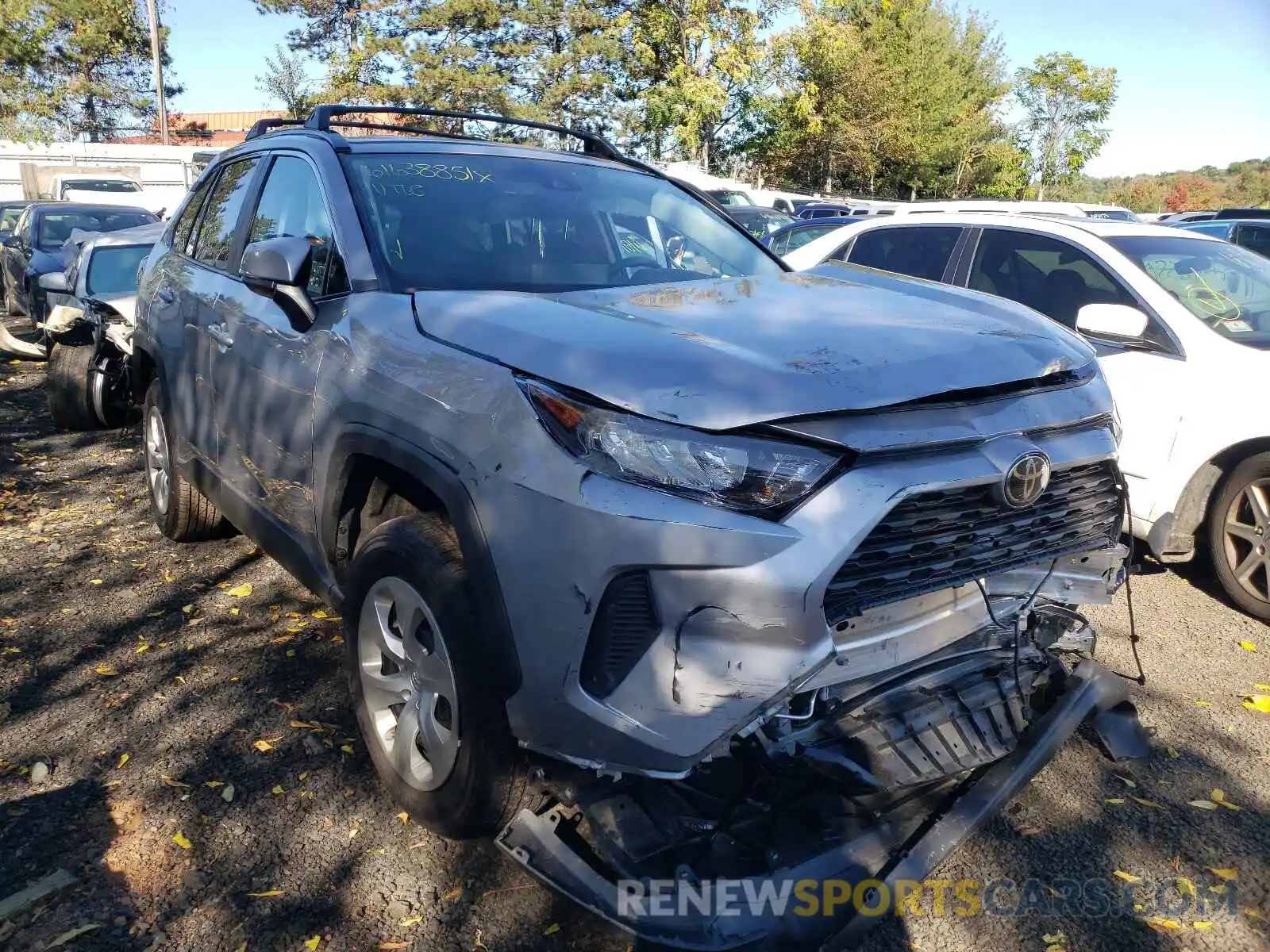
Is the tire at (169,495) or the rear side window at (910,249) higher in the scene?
the rear side window at (910,249)

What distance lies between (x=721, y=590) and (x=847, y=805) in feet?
2.46

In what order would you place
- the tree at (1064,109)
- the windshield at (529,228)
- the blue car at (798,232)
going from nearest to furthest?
1. the windshield at (529,228)
2. the blue car at (798,232)
3. the tree at (1064,109)

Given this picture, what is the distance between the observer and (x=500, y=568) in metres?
2.21

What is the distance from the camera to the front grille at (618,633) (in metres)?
2.05

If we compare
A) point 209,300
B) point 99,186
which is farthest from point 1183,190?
point 209,300

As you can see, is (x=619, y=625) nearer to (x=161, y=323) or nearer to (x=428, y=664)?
(x=428, y=664)

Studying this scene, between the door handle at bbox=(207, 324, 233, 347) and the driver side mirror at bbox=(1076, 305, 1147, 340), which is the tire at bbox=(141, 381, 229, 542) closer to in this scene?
the door handle at bbox=(207, 324, 233, 347)

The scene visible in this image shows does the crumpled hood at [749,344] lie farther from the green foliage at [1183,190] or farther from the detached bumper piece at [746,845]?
the green foliage at [1183,190]

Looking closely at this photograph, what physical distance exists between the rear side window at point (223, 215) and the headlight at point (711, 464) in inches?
102

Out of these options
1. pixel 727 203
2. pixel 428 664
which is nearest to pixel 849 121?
pixel 727 203

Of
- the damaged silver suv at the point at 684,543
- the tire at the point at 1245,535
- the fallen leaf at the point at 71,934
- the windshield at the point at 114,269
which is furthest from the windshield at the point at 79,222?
the tire at the point at 1245,535

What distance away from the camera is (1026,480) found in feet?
7.55

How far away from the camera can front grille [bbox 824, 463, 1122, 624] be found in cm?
212

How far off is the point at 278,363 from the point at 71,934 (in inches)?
68.1
